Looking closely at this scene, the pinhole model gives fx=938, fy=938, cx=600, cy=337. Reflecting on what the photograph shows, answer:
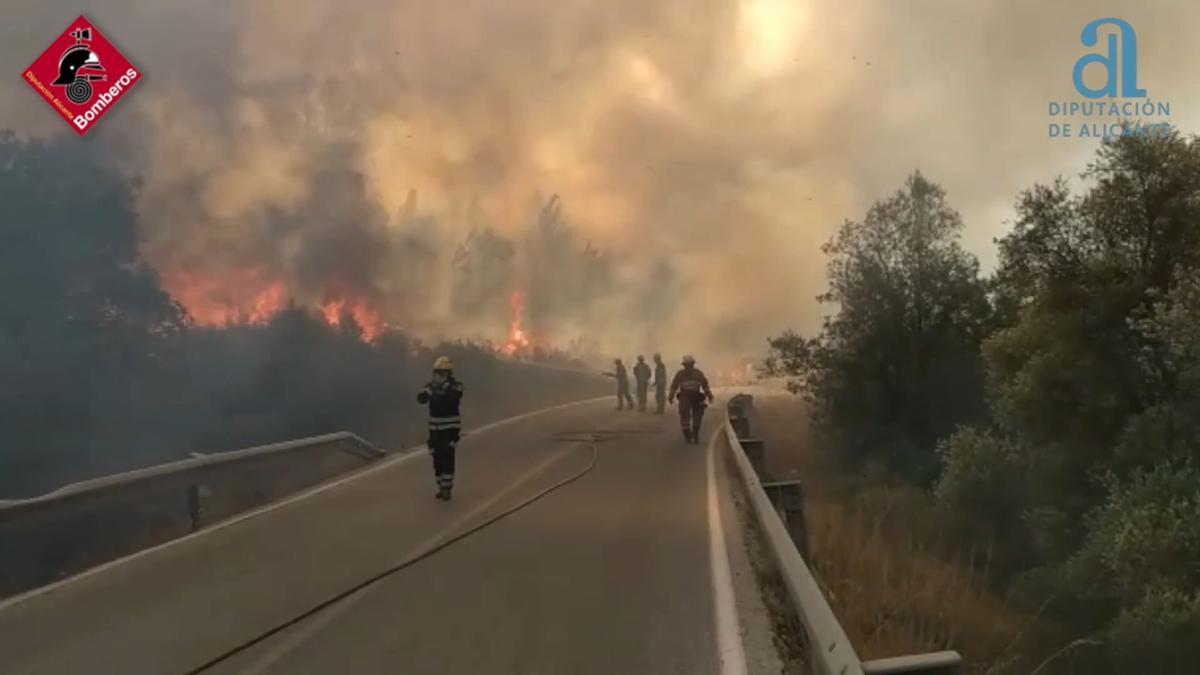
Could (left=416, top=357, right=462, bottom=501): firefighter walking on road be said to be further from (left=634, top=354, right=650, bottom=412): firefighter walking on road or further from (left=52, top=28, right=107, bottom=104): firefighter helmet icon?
(left=634, top=354, right=650, bottom=412): firefighter walking on road

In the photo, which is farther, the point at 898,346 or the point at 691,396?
the point at 898,346

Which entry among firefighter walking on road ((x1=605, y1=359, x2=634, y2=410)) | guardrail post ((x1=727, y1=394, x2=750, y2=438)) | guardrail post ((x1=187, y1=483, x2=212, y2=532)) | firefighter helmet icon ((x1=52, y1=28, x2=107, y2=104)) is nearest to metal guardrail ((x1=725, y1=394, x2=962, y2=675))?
guardrail post ((x1=187, y1=483, x2=212, y2=532))

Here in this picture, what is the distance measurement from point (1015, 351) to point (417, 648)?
1799 centimetres

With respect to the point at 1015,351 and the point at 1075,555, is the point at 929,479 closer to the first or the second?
the point at 1015,351

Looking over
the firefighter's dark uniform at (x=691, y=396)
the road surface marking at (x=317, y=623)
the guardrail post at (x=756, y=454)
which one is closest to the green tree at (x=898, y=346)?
the firefighter's dark uniform at (x=691, y=396)

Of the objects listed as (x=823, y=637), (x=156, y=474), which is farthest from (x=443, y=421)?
(x=823, y=637)

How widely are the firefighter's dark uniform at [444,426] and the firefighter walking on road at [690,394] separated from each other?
8.42 meters

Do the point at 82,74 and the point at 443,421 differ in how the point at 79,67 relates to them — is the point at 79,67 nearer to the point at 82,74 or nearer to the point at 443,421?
the point at 82,74

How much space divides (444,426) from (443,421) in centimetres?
7

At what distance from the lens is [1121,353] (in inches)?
732

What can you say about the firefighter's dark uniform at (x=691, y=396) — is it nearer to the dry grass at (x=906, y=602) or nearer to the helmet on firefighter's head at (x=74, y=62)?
the dry grass at (x=906, y=602)

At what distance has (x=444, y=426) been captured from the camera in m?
11.5

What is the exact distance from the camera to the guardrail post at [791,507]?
29.4 feet

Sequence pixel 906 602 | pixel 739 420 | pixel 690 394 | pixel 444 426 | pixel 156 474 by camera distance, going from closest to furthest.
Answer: pixel 906 602 → pixel 156 474 → pixel 444 426 → pixel 739 420 → pixel 690 394
